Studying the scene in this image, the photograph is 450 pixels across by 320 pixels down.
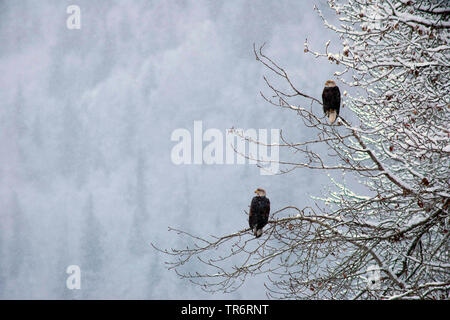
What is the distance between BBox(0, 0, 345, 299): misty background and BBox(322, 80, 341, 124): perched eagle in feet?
119

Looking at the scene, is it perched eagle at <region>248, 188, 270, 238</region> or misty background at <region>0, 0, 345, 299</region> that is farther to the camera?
misty background at <region>0, 0, 345, 299</region>

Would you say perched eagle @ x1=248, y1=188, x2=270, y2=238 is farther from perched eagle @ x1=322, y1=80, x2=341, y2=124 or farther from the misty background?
the misty background

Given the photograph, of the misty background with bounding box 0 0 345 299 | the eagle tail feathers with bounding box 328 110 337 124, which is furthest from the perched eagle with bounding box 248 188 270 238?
the misty background with bounding box 0 0 345 299

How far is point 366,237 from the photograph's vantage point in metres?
6.11

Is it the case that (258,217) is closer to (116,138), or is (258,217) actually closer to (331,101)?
(331,101)

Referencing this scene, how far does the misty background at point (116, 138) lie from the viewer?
151 ft

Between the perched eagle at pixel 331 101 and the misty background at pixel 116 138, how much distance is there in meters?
36.4

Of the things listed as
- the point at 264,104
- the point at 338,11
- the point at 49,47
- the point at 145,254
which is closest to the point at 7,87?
the point at 49,47

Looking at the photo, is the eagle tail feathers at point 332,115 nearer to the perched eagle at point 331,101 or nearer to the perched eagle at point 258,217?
the perched eagle at point 331,101

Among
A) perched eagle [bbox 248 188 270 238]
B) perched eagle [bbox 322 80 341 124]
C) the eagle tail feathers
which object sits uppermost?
perched eagle [bbox 322 80 341 124]

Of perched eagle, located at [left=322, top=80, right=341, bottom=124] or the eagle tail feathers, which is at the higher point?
perched eagle, located at [left=322, top=80, right=341, bottom=124]

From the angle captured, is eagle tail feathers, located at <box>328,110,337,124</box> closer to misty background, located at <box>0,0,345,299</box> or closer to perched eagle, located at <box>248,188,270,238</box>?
perched eagle, located at <box>248,188,270,238</box>

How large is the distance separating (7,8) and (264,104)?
21.5m

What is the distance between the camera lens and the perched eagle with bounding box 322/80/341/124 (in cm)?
589
